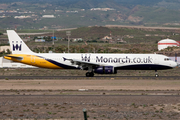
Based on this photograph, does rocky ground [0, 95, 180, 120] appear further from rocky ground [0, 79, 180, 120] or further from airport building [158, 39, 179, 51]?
airport building [158, 39, 179, 51]

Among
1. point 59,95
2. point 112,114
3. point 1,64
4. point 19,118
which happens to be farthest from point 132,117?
point 1,64

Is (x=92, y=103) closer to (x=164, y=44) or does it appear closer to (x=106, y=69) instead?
(x=106, y=69)

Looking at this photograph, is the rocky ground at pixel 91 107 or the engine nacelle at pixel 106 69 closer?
the rocky ground at pixel 91 107

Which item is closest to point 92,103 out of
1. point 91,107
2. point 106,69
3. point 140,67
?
point 91,107

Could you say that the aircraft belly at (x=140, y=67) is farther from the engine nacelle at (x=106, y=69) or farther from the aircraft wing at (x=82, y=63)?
the aircraft wing at (x=82, y=63)

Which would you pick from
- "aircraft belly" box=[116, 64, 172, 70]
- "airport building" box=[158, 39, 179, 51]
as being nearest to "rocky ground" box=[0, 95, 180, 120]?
"aircraft belly" box=[116, 64, 172, 70]

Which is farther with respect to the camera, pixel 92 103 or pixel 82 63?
pixel 82 63

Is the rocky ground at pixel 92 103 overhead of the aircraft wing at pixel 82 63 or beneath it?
beneath

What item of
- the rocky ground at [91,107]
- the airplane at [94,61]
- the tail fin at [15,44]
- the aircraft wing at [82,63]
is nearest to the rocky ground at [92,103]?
the rocky ground at [91,107]

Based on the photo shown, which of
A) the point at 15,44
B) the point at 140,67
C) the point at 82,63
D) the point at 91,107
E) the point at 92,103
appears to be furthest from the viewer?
the point at 15,44

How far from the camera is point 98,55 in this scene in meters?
47.7

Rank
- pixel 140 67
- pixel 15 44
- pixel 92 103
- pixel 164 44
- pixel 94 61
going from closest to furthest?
pixel 92 103
pixel 140 67
pixel 94 61
pixel 15 44
pixel 164 44

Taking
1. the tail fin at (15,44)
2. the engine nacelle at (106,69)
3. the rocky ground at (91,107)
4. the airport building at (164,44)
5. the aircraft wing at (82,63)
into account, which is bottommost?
the rocky ground at (91,107)

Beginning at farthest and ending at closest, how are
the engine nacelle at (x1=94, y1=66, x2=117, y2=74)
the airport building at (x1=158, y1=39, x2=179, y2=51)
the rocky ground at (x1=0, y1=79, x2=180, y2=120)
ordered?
1. the airport building at (x1=158, y1=39, x2=179, y2=51)
2. the engine nacelle at (x1=94, y1=66, x2=117, y2=74)
3. the rocky ground at (x1=0, y1=79, x2=180, y2=120)
